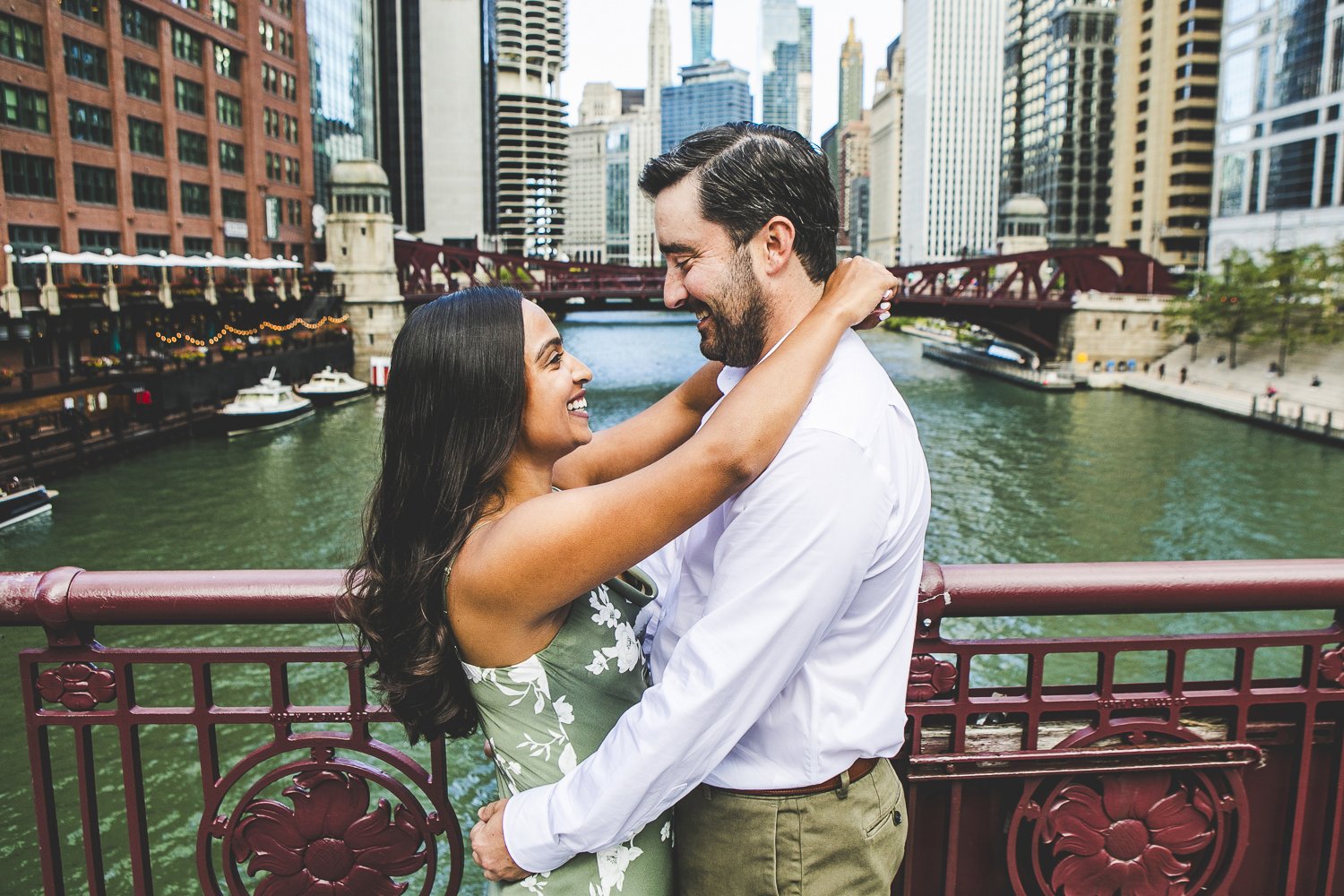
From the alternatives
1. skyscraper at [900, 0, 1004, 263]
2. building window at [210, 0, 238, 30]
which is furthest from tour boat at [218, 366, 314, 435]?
skyscraper at [900, 0, 1004, 263]

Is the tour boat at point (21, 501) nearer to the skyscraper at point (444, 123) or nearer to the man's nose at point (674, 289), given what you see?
the man's nose at point (674, 289)

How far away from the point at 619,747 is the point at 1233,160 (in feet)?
278

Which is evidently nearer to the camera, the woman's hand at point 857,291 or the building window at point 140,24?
the woman's hand at point 857,291

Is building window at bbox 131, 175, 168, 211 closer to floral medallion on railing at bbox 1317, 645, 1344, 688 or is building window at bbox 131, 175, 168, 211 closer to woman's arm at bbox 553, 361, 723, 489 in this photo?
woman's arm at bbox 553, 361, 723, 489

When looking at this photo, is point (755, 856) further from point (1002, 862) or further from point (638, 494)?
point (1002, 862)

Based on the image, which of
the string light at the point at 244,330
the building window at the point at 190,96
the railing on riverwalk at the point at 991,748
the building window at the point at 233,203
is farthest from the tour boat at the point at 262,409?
the railing on riverwalk at the point at 991,748

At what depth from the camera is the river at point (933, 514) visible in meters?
13.4

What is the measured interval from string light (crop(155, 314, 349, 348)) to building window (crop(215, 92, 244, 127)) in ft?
31.9

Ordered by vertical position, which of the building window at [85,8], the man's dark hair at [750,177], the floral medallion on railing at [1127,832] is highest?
the building window at [85,8]

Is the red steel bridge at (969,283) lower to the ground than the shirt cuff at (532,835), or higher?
higher

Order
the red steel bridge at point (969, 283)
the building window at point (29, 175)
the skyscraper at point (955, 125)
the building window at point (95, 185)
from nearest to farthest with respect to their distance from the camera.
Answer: the building window at point (29, 175) → the building window at point (95, 185) → the red steel bridge at point (969, 283) → the skyscraper at point (955, 125)

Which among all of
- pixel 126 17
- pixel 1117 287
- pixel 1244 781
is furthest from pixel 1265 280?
pixel 1244 781

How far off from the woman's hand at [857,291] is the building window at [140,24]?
4827 centimetres

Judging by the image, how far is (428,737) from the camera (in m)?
2.35
